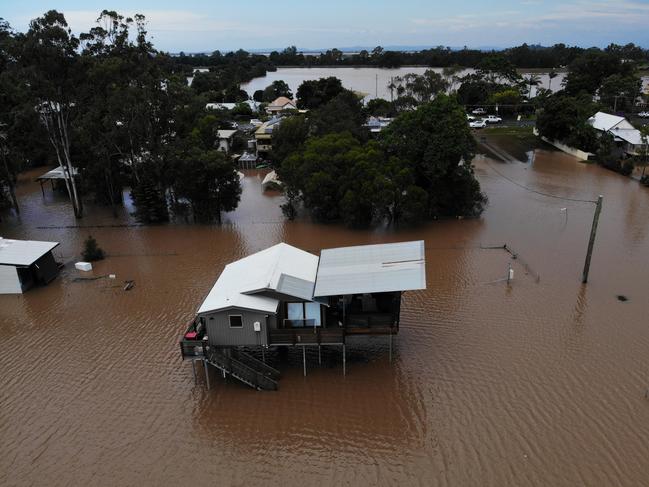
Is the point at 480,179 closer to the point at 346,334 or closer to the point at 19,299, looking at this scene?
the point at 346,334

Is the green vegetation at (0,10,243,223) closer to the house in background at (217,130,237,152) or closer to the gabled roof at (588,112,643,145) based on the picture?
the house in background at (217,130,237,152)

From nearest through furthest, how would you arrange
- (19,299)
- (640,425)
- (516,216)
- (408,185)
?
(640,425) < (19,299) < (408,185) < (516,216)

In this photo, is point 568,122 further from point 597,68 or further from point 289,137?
point 597,68

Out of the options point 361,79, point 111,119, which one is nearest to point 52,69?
point 111,119

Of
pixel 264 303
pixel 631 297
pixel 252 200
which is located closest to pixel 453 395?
pixel 264 303

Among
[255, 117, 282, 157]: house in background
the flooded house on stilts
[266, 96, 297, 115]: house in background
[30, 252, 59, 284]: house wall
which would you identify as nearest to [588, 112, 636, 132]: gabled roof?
[255, 117, 282, 157]: house in background

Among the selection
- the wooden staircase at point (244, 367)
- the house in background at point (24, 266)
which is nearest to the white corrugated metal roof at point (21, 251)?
the house in background at point (24, 266)

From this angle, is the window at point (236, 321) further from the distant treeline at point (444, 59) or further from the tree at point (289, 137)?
the distant treeline at point (444, 59)
